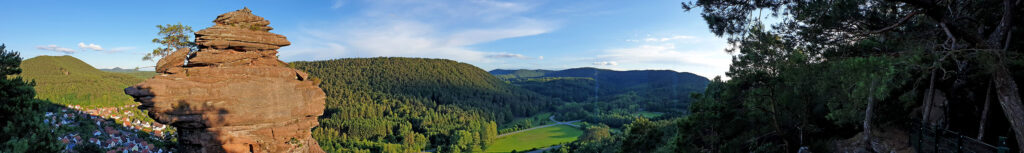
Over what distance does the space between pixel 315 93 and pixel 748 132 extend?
52.3 ft

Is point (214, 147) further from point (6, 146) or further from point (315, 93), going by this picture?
point (6, 146)

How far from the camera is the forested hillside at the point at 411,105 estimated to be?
6253 cm

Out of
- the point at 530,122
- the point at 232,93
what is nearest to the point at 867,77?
the point at 232,93

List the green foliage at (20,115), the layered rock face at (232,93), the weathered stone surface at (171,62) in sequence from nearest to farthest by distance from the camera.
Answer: the green foliage at (20,115), the layered rock face at (232,93), the weathered stone surface at (171,62)

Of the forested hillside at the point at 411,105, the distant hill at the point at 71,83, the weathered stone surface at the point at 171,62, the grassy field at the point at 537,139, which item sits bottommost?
the grassy field at the point at 537,139

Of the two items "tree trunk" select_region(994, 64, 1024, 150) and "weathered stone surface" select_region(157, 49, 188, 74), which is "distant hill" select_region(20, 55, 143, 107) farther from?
"tree trunk" select_region(994, 64, 1024, 150)

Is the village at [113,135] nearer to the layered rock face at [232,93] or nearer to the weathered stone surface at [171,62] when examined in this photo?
the weathered stone surface at [171,62]

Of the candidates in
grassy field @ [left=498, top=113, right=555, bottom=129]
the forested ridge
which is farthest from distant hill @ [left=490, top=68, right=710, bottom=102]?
the forested ridge

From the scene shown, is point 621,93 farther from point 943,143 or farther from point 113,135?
point 943,143

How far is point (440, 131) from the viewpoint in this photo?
71.1m

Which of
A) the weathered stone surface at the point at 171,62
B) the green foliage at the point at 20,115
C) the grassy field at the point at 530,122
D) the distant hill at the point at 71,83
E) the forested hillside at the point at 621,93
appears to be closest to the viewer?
the green foliage at the point at 20,115

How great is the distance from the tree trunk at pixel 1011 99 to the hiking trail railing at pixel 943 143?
145 centimetres

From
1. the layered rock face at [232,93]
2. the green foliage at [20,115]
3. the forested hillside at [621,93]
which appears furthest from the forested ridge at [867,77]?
the forested hillside at [621,93]

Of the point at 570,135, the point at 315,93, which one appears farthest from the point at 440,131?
the point at 315,93
